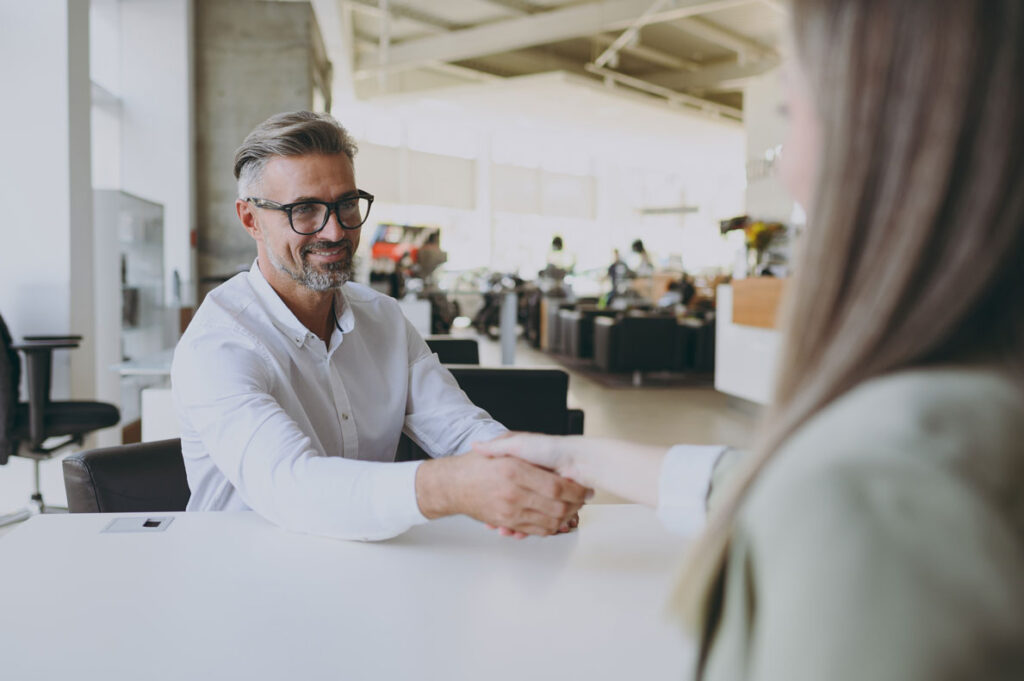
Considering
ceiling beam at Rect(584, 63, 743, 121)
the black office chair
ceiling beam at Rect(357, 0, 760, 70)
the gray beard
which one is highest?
ceiling beam at Rect(584, 63, 743, 121)

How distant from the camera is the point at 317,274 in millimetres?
1610

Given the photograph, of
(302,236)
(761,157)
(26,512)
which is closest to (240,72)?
(26,512)

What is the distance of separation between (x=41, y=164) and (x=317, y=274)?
375cm

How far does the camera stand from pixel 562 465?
44.4 inches

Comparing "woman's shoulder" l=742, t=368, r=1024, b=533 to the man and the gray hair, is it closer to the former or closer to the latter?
the man

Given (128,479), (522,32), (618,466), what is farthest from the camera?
(522,32)

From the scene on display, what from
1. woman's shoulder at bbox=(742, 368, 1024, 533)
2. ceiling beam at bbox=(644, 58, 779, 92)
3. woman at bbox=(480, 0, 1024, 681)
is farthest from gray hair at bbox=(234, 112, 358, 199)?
ceiling beam at bbox=(644, 58, 779, 92)

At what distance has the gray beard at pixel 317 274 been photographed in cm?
161

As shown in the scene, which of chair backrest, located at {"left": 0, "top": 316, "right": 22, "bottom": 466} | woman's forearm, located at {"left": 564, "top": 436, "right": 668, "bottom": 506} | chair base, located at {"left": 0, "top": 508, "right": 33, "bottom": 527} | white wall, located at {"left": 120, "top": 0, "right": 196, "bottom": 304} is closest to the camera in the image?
woman's forearm, located at {"left": 564, "top": 436, "right": 668, "bottom": 506}

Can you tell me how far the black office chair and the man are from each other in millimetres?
2159

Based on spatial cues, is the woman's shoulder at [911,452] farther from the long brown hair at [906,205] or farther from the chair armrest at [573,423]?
the chair armrest at [573,423]

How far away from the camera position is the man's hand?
1075 mm

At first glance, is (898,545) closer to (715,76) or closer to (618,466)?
(618,466)

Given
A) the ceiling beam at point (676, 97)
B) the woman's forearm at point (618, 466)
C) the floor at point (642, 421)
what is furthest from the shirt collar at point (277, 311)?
the ceiling beam at point (676, 97)
